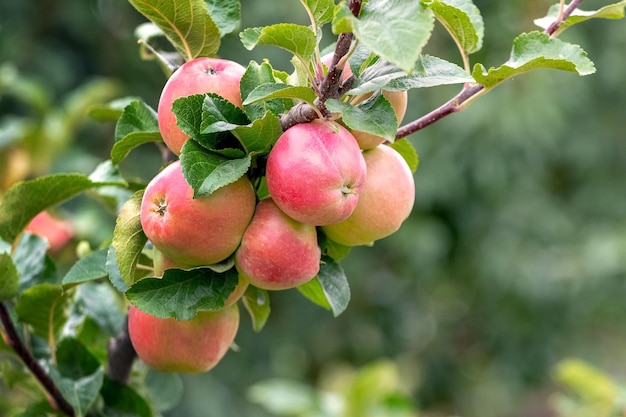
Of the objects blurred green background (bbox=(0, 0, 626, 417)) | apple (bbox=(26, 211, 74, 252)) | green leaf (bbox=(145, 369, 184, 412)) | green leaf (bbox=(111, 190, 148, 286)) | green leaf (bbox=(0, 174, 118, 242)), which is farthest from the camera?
blurred green background (bbox=(0, 0, 626, 417))

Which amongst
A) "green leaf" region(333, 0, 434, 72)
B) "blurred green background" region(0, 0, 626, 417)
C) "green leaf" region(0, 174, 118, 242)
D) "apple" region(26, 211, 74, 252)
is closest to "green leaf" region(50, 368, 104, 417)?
"green leaf" region(0, 174, 118, 242)

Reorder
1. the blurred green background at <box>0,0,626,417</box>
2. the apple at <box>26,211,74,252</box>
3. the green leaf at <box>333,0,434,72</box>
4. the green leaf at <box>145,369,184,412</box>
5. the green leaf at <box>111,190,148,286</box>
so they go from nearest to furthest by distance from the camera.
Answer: the green leaf at <box>333,0,434,72</box>
the green leaf at <box>111,190,148,286</box>
the green leaf at <box>145,369,184,412</box>
the apple at <box>26,211,74,252</box>
the blurred green background at <box>0,0,626,417</box>

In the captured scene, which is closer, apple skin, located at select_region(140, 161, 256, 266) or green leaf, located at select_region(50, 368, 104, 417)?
apple skin, located at select_region(140, 161, 256, 266)

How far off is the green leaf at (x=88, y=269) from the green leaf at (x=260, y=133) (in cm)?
16

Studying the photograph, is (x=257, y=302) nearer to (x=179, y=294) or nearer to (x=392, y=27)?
(x=179, y=294)

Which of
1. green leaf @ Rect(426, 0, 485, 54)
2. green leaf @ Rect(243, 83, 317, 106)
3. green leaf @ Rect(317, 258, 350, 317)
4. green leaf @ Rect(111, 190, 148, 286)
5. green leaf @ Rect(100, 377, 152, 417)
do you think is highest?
green leaf @ Rect(426, 0, 485, 54)

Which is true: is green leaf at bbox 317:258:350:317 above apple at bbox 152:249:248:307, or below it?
below

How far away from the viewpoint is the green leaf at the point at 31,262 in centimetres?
63

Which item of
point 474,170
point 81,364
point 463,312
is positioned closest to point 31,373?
point 81,364

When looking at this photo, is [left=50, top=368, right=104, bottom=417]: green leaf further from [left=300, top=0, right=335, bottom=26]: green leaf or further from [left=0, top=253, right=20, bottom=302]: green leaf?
[left=300, top=0, right=335, bottom=26]: green leaf

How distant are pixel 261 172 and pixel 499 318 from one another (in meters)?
2.83

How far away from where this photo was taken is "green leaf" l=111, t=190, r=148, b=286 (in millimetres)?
461

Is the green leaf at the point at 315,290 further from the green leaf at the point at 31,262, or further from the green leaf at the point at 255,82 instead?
the green leaf at the point at 31,262

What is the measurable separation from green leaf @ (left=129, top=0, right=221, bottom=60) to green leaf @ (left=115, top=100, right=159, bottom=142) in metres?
0.05
